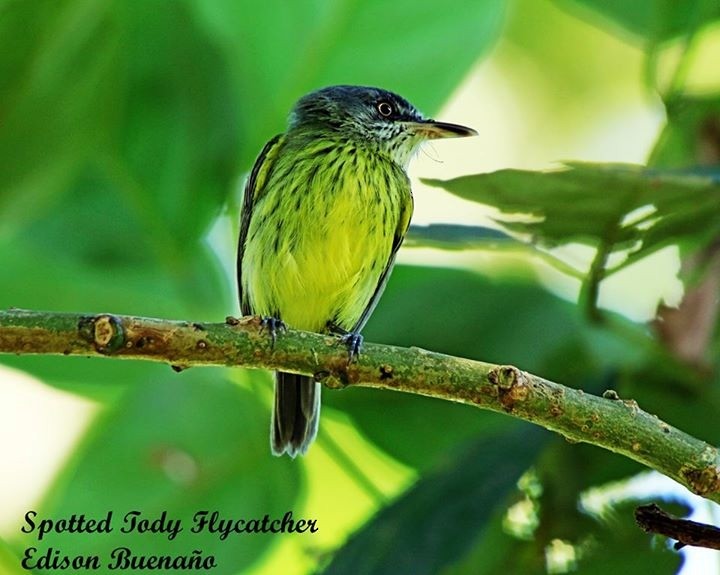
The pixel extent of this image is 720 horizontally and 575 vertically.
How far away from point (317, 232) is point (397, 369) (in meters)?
1.56

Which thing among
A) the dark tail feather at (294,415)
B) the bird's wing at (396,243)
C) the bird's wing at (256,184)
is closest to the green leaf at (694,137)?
the bird's wing at (396,243)

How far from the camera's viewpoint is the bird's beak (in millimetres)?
3867

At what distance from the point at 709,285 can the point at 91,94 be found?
1470 mm

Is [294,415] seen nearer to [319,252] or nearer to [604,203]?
[319,252]

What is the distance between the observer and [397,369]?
2.02 m

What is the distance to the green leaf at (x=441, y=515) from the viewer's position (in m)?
2.28

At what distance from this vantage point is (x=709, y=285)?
279 centimetres

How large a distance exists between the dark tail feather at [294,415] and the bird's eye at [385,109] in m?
1.02

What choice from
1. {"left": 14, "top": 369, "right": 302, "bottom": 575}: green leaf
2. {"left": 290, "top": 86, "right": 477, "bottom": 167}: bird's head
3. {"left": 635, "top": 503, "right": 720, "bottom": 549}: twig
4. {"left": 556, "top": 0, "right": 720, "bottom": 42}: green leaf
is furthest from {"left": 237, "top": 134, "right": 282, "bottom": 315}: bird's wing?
{"left": 635, "top": 503, "right": 720, "bottom": 549}: twig

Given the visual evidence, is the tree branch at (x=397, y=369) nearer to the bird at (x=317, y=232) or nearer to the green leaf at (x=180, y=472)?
the green leaf at (x=180, y=472)

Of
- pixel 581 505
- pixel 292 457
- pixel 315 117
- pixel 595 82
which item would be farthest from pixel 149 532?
pixel 595 82

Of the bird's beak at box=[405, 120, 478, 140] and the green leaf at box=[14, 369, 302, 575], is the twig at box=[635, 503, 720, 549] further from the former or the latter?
the bird's beak at box=[405, 120, 478, 140]

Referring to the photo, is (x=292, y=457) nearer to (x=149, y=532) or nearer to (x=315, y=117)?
(x=149, y=532)

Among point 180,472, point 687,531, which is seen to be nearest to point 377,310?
point 180,472
